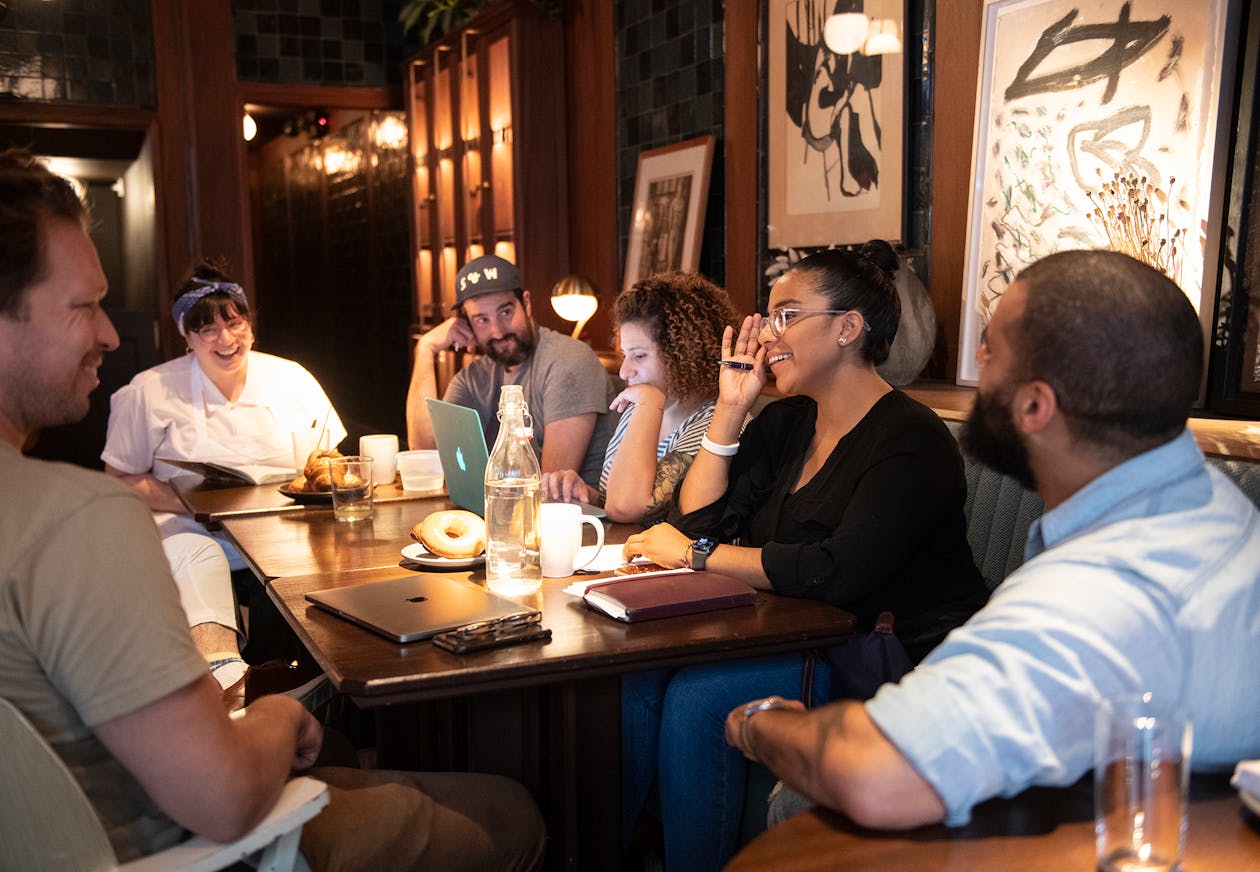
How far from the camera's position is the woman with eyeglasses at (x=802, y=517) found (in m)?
2.10

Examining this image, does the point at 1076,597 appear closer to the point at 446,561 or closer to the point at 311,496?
the point at 446,561

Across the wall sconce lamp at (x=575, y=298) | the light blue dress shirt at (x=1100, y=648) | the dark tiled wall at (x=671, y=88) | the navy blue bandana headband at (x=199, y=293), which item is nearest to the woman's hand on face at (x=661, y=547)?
the light blue dress shirt at (x=1100, y=648)

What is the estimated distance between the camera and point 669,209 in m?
4.98

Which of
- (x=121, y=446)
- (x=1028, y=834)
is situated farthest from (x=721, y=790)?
(x=121, y=446)

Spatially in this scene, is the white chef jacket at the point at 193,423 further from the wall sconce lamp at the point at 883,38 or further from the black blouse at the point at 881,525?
the wall sconce lamp at the point at 883,38

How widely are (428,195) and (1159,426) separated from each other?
20.6 ft

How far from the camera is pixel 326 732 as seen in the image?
6.74ft

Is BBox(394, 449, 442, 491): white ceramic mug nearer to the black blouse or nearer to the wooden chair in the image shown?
the black blouse

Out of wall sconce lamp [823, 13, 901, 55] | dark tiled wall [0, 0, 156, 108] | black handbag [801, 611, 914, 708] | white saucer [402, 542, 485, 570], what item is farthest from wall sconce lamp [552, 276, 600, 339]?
dark tiled wall [0, 0, 156, 108]

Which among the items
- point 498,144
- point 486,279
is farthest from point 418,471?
point 498,144

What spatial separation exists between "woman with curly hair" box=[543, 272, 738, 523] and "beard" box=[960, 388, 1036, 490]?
1336 mm

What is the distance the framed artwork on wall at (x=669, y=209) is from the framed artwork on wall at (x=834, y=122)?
460mm

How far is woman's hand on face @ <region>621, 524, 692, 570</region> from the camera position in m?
2.22

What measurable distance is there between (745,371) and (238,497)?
149cm
